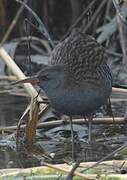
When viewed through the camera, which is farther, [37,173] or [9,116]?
[9,116]

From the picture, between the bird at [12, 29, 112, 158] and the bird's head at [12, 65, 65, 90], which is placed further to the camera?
the bird at [12, 29, 112, 158]

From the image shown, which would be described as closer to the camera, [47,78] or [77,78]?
[47,78]

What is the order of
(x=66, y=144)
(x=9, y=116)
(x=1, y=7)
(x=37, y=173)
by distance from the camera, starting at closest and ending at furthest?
(x=37, y=173) → (x=66, y=144) → (x=9, y=116) → (x=1, y=7)

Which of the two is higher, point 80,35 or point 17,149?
point 80,35

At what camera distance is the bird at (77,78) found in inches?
168

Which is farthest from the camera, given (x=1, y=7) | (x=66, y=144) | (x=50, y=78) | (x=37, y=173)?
(x=1, y=7)

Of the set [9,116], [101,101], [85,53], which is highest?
[85,53]

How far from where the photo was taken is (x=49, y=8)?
864 cm

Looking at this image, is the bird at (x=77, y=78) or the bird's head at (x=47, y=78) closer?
the bird's head at (x=47, y=78)

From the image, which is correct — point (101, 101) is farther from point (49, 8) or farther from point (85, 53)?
point (49, 8)

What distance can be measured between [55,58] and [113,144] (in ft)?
2.40

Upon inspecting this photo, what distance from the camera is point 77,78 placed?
4441mm

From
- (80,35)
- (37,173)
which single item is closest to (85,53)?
(80,35)

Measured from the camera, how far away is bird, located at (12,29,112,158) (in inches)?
168
